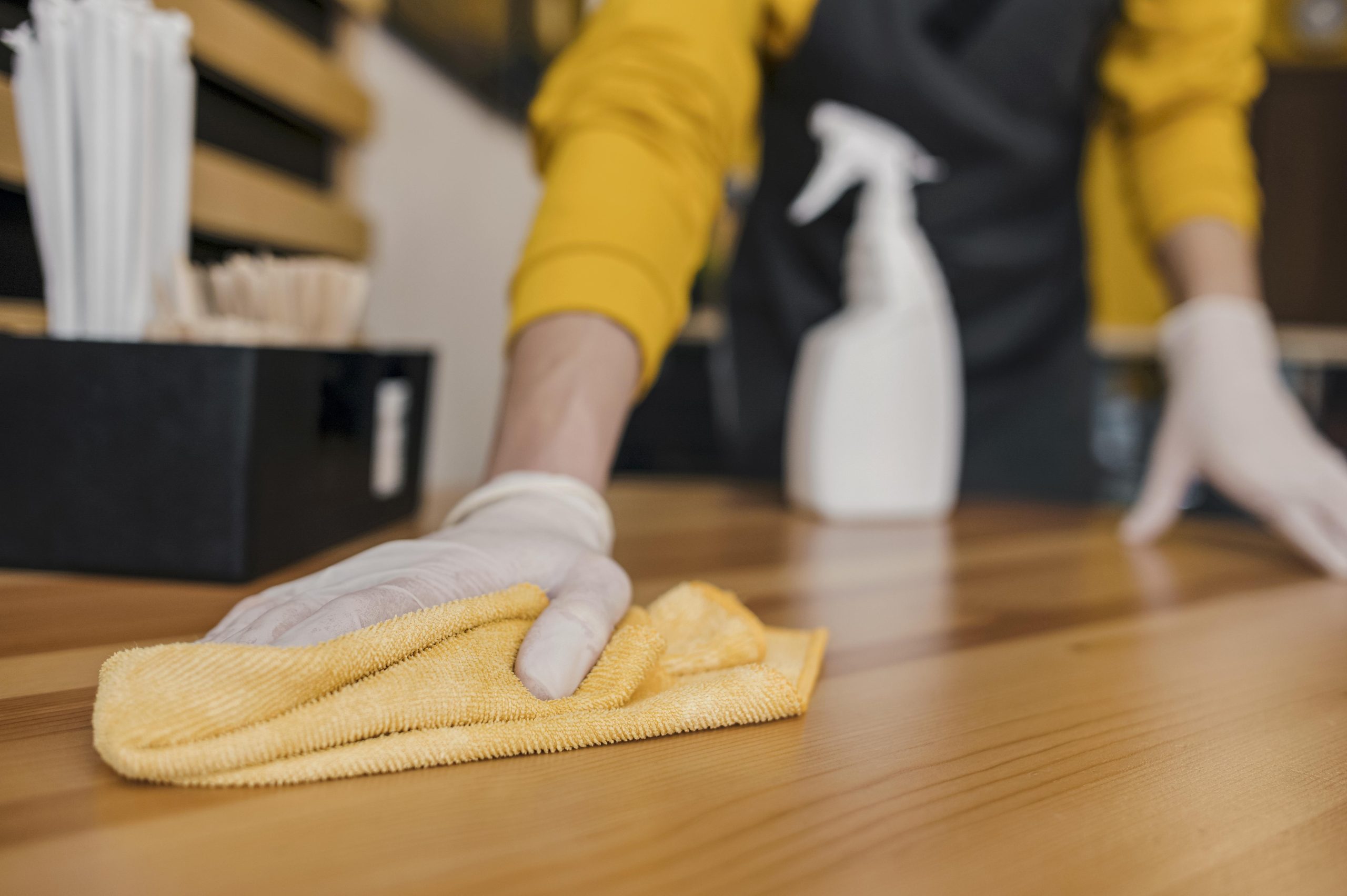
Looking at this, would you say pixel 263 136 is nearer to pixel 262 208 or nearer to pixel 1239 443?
pixel 262 208

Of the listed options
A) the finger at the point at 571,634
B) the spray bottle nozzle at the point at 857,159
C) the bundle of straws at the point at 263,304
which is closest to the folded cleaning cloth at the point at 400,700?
the finger at the point at 571,634

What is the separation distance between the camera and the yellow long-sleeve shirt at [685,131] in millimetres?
702

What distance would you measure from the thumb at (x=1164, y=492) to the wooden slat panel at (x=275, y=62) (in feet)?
3.07

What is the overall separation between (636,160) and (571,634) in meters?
0.46

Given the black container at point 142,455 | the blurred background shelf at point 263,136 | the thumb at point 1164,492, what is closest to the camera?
the black container at point 142,455

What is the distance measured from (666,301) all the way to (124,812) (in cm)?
53

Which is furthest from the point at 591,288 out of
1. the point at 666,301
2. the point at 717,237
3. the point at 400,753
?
the point at 717,237

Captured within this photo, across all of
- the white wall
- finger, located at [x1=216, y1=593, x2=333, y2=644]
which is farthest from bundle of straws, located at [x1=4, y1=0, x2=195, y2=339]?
the white wall

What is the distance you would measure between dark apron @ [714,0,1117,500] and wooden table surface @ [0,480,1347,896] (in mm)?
567

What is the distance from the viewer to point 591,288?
68 cm

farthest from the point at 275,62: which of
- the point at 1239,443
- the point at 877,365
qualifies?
the point at 1239,443

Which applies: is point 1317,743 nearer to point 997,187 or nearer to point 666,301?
point 666,301

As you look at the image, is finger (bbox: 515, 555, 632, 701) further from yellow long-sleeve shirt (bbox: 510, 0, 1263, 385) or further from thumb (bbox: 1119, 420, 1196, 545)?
thumb (bbox: 1119, 420, 1196, 545)

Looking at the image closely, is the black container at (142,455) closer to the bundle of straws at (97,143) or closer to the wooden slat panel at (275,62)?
the bundle of straws at (97,143)
